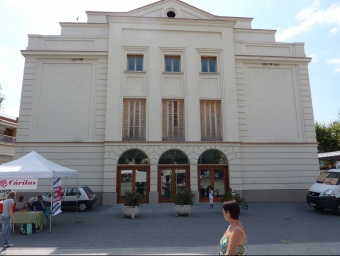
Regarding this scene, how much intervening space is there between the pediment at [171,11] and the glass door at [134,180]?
40.0 feet

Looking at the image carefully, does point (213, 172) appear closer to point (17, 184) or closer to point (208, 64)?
point (208, 64)

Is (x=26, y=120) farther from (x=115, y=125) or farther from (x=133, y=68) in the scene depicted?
(x=133, y=68)

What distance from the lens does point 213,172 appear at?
18656 mm

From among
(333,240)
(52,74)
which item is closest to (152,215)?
(333,240)

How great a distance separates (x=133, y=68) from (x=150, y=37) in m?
2.74

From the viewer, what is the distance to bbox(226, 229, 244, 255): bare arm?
3.23m

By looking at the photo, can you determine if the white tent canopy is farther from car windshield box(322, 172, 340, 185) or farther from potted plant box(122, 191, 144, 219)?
car windshield box(322, 172, 340, 185)

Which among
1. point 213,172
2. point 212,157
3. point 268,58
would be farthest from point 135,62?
point 268,58

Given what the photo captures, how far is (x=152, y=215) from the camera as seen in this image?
46.0 feet

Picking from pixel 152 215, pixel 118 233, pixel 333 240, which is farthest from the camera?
pixel 152 215

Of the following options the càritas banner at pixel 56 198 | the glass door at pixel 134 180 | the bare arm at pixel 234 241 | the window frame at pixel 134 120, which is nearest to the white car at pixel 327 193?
the glass door at pixel 134 180

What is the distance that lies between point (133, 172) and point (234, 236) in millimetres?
15395

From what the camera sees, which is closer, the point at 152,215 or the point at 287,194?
the point at 152,215

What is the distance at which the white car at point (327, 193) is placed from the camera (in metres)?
13.7
